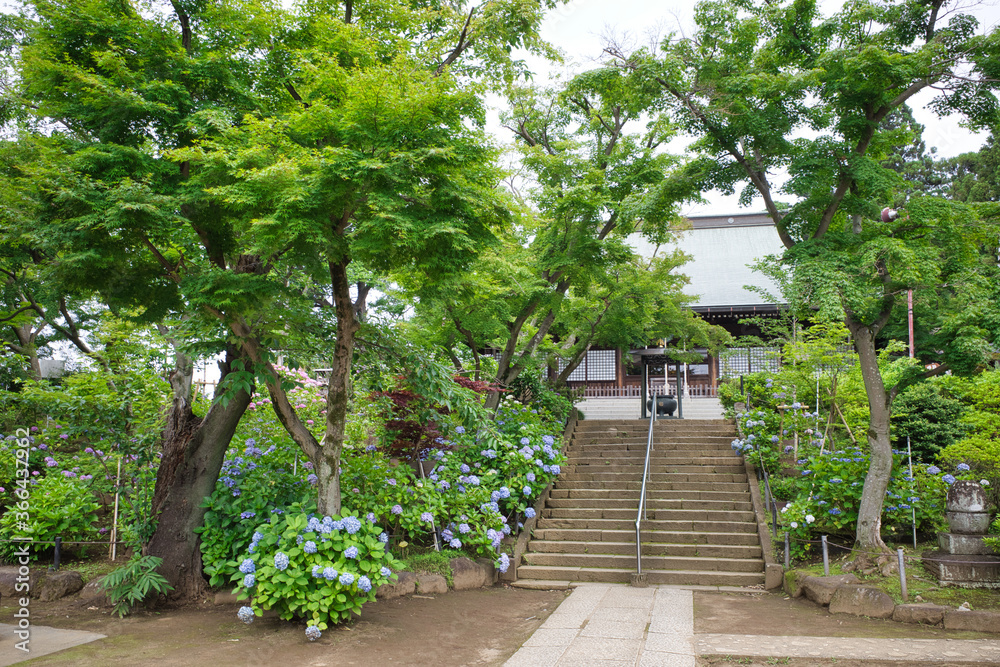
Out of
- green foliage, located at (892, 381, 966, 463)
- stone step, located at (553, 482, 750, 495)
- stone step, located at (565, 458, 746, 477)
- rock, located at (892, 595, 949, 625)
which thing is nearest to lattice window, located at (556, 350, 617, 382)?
stone step, located at (565, 458, 746, 477)

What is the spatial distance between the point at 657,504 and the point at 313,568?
6.29 m

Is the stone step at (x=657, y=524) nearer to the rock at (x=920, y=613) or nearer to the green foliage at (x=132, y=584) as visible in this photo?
the rock at (x=920, y=613)

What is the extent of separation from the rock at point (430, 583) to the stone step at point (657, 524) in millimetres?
2537

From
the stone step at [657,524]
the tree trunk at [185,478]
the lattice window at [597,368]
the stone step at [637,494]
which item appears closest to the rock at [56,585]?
the tree trunk at [185,478]

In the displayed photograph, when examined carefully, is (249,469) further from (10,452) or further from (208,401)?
(10,452)

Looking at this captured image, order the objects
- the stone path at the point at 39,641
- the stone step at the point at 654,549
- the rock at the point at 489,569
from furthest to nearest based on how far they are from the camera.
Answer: the stone step at the point at 654,549
the rock at the point at 489,569
the stone path at the point at 39,641

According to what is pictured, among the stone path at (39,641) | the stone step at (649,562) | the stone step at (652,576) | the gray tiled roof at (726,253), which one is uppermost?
the gray tiled roof at (726,253)

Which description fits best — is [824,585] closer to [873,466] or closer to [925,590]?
[925,590]

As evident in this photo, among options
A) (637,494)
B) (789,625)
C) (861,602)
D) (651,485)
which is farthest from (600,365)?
(789,625)

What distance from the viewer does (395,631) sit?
6027mm

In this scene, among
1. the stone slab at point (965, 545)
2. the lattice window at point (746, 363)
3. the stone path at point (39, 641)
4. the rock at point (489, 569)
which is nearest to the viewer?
the stone path at point (39, 641)

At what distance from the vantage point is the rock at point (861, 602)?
6.36m

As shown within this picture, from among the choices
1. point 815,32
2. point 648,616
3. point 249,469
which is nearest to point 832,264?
point 815,32

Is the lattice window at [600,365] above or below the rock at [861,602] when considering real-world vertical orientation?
above
